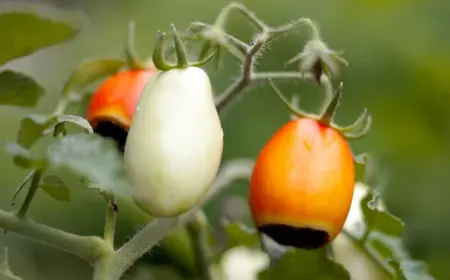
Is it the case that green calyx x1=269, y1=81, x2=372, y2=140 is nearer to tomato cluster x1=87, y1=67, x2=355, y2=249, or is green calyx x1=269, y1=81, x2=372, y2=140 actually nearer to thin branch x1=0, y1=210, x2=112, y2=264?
tomato cluster x1=87, y1=67, x2=355, y2=249

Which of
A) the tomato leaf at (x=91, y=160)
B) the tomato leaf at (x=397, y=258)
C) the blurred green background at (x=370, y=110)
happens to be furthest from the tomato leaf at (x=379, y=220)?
the blurred green background at (x=370, y=110)

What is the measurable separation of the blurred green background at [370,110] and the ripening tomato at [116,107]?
37cm

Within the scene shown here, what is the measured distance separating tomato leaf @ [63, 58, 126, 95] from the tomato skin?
165mm

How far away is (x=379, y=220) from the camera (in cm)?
59

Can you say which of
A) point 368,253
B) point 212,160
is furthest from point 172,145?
point 368,253

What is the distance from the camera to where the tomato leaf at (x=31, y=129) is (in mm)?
476

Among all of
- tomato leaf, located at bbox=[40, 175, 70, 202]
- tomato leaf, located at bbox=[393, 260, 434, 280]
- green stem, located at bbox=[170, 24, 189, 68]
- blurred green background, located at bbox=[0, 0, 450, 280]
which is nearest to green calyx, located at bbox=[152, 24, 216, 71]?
green stem, located at bbox=[170, 24, 189, 68]

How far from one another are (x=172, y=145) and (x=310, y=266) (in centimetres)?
19

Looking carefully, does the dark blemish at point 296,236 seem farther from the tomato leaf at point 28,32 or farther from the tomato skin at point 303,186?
Answer: the tomato leaf at point 28,32

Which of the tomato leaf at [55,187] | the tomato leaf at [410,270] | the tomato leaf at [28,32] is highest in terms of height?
the tomato leaf at [28,32]

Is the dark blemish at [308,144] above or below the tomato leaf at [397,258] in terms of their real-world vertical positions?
above

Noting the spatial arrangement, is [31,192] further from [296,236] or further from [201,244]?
[201,244]

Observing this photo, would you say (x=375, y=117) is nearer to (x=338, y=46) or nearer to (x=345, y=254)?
(x=338, y=46)

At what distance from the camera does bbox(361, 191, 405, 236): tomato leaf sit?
580mm
